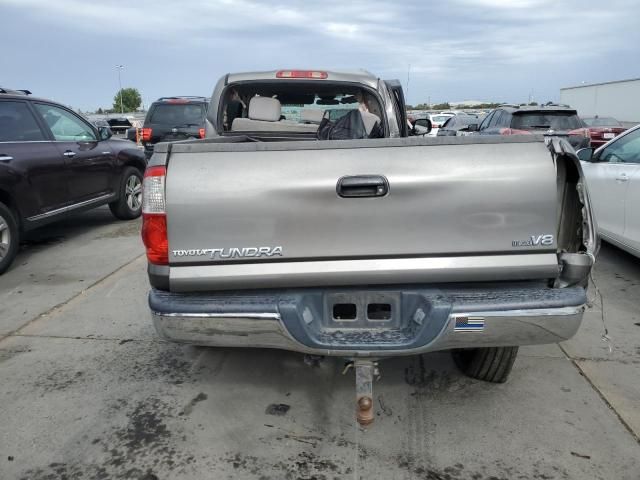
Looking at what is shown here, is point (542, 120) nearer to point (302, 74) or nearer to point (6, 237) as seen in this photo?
point (302, 74)

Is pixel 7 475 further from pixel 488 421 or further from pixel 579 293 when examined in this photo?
pixel 579 293

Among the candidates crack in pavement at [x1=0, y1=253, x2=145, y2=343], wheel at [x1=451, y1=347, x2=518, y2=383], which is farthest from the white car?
crack in pavement at [x1=0, y1=253, x2=145, y2=343]

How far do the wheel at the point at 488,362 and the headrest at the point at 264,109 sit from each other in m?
2.42

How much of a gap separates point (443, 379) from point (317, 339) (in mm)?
1288

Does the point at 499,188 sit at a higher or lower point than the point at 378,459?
higher

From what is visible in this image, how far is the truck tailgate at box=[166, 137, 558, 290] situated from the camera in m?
2.45

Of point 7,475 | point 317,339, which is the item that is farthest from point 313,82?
point 7,475

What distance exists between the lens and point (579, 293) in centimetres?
250

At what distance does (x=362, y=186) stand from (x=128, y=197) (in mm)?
6772

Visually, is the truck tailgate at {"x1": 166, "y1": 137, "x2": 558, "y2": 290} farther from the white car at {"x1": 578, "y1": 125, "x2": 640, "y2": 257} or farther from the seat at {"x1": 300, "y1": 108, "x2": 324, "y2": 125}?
the white car at {"x1": 578, "y1": 125, "x2": 640, "y2": 257}

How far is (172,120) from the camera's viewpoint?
12.0 m

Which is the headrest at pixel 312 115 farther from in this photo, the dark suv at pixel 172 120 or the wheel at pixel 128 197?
the dark suv at pixel 172 120

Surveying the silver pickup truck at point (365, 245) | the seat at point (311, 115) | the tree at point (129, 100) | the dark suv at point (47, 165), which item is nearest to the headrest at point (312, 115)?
the seat at point (311, 115)

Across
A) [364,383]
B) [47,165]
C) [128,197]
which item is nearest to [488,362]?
[364,383]
